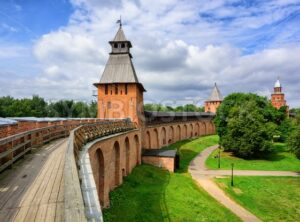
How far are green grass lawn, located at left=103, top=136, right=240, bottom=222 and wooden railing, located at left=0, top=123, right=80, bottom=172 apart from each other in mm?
5052

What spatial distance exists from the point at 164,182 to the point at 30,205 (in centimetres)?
1838

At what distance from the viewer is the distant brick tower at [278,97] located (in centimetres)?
7395

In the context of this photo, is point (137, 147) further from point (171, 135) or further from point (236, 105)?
point (236, 105)

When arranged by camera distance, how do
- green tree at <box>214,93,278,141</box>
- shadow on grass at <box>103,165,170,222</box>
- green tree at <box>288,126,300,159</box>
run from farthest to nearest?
green tree at <box>214,93,278,141</box>, green tree at <box>288,126,300,159</box>, shadow on grass at <box>103,165,170,222</box>

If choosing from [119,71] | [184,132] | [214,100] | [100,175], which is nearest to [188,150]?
[184,132]

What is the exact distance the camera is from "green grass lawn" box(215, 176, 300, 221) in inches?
689

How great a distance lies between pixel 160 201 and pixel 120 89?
14.1 meters

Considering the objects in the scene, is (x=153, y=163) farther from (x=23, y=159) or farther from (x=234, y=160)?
(x=23, y=159)

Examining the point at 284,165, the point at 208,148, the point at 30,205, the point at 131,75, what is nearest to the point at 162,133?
the point at 208,148

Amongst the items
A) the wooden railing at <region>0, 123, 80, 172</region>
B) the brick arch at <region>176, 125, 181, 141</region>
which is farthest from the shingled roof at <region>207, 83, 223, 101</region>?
the wooden railing at <region>0, 123, 80, 172</region>

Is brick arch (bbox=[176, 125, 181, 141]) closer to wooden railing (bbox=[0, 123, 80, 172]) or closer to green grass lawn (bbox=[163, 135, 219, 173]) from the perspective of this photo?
green grass lawn (bbox=[163, 135, 219, 173])

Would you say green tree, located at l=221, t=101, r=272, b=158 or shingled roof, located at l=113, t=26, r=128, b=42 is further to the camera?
green tree, located at l=221, t=101, r=272, b=158

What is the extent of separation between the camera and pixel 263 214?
679 inches

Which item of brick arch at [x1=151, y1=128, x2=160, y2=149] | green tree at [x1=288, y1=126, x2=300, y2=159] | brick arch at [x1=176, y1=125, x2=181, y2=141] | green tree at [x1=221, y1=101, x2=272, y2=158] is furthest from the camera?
brick arch at [x1=176, y1=125, x2=181, y2=141]
